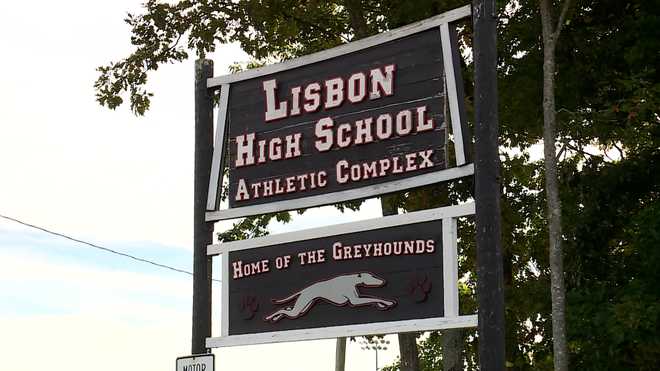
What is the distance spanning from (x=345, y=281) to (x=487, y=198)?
5.67ft

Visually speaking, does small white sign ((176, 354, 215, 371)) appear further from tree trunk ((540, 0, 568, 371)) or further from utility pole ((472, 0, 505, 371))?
tree trunk ((540, 0, 568, 371))

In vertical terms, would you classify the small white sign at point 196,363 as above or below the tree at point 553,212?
below

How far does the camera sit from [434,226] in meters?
10.9

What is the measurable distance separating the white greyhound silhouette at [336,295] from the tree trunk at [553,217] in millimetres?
8463

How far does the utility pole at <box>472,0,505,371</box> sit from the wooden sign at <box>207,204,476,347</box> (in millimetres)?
208

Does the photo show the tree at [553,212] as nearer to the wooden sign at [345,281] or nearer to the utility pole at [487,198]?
the wooden sign at [345,281]

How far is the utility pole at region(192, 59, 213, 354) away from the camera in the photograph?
42.0ft

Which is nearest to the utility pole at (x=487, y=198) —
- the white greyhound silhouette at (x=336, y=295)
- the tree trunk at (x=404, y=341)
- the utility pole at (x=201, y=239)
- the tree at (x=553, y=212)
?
the white greyhound silhouette at (x=336, y=295)

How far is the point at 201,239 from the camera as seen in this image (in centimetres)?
1295

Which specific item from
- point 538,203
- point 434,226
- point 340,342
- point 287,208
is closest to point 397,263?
point 434,226

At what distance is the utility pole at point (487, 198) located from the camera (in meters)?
10.2

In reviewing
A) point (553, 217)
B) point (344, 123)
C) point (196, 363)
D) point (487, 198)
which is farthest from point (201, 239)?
point (553, 217)

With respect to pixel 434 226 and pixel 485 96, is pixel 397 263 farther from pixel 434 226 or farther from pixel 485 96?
pixel 485 96

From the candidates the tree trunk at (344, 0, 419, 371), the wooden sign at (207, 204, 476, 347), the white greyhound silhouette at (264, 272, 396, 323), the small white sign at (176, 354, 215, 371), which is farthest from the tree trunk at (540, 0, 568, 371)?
the small white sign at (176, 354, 215, 371)
